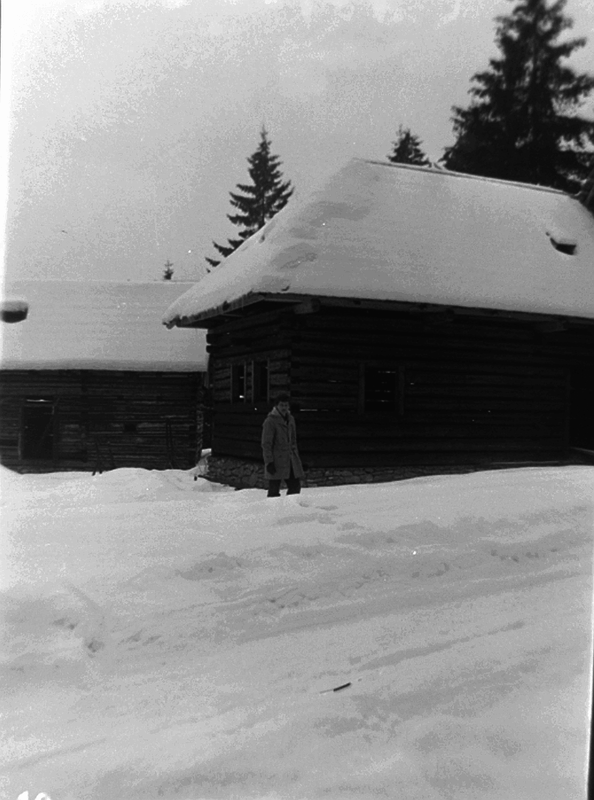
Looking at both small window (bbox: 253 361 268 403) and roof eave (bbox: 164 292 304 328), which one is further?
small window (bbox: 253 361 268 403)

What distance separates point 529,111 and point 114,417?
12616 millimetres

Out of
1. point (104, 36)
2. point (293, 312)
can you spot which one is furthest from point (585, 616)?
point (293, 312)

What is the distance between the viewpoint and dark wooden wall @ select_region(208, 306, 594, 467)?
1091 cm

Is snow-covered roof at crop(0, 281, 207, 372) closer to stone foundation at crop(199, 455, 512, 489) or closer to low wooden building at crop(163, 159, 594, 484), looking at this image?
low wooden building at crop(163, 159, 594, 484)

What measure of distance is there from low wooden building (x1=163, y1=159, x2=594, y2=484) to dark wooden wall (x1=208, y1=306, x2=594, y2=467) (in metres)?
0.02

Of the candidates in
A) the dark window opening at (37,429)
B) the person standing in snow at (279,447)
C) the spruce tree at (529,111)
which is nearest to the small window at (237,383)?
the person standing in snow at (279,447)

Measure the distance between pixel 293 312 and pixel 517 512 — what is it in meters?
5.72

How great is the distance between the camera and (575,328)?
12164 millimetres

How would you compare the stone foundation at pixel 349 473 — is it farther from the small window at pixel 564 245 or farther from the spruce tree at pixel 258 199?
the spruce tree at pixel 258 199

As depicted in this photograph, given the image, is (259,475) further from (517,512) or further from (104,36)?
(104,36)

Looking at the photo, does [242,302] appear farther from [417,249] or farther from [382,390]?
[417,249]

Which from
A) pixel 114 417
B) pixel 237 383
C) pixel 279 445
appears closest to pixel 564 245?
pixel 237 383

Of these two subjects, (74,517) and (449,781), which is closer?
(449,781)

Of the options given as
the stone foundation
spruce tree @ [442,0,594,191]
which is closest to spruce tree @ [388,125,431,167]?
spruce tree @ [442,0,594,191]
